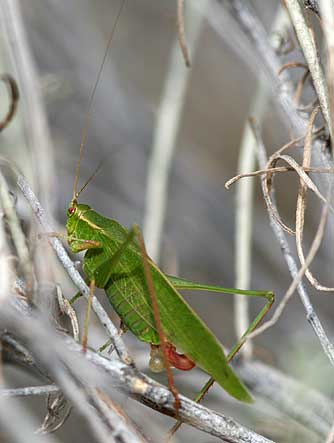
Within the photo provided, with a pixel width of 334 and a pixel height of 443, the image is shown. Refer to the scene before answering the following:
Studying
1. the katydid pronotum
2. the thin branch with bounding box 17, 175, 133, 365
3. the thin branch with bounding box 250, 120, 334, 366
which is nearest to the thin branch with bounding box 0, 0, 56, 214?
the thin branch with bounding box 17, 175, 133, 365

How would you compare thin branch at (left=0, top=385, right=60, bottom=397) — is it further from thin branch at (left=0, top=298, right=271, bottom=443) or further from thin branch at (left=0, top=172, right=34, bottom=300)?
thin branch at (left=0, top=172, right=34, bottom=300)

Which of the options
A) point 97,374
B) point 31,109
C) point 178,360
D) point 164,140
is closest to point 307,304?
point 178,360

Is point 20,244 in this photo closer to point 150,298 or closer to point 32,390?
point 32,390

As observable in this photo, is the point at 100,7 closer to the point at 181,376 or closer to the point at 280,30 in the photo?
the point at 280,30

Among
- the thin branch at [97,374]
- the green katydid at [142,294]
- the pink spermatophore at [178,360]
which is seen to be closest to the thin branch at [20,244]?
the thin branch at [97,374]

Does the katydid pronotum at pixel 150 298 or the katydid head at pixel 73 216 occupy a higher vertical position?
the katydid head at pixel 73 216

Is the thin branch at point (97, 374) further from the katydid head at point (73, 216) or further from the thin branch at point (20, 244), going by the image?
the katydid head at point (73, 216)

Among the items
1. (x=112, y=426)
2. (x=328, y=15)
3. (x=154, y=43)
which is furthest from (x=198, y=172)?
(x=112, y=426)

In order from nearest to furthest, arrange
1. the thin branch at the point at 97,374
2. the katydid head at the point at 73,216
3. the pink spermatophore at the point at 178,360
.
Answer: the thin branch at the point at 97,374 → the pink spermatophore at the point at 178,360 → the katydid head at the point at 73,216
